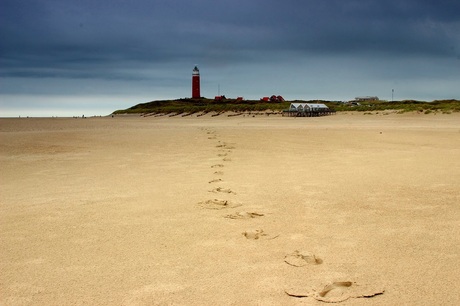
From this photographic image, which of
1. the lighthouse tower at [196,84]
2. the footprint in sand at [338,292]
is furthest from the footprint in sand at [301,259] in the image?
the lighthouse tower at [196,84]

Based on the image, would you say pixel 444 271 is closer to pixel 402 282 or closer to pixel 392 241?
pixel 402 282

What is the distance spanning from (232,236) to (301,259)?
783mm

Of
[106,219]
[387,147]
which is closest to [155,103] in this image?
[387,147]

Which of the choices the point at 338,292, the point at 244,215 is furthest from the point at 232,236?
the point at 338,292

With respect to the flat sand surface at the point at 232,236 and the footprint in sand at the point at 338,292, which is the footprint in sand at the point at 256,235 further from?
the footprint in sand at the point at 338,292

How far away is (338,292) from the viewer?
2.69 m

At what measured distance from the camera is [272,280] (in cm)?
288

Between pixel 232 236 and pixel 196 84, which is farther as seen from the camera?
pixel 196 84

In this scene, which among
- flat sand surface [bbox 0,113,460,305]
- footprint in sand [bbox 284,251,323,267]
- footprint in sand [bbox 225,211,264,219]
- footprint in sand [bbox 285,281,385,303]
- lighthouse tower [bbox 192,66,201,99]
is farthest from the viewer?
lighthouse tower [bbox 192,66,201,99]

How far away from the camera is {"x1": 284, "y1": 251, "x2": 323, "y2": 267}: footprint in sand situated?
3.16 metres

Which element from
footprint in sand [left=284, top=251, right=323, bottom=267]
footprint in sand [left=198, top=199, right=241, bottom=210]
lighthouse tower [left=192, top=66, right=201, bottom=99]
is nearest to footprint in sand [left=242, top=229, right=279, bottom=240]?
footprint in sand [left=284, top=251, right=323, bottom=267]

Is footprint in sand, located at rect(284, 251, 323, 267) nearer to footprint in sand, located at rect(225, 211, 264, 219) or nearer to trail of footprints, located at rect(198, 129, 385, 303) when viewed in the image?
trail of footprints, located at rect(198, 129, 385, 303)

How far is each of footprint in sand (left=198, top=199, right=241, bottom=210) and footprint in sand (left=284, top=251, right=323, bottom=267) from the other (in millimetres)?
1686

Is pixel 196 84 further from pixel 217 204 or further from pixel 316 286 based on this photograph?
pixel 316 286
